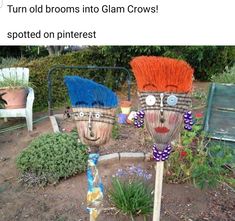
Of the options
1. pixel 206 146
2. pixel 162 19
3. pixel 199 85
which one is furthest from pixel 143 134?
pixel 199 85

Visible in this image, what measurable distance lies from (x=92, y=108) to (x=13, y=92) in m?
3.37

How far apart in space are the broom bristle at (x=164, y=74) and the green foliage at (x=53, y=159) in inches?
64.9

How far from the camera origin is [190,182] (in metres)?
3.21

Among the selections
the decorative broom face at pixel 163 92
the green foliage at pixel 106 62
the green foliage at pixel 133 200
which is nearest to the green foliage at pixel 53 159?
the green foliage at pixel 133 200

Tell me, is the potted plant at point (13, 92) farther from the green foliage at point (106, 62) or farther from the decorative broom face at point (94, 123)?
the decorative broom face at point (94, 123)

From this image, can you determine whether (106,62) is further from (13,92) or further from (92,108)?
(92,108)

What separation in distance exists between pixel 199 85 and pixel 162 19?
538 cm

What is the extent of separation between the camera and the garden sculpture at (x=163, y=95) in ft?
5.97

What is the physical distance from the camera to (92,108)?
1940mm

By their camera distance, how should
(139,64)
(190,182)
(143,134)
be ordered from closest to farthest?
1. (139,64)
2. (190,182)
3. (143,134)

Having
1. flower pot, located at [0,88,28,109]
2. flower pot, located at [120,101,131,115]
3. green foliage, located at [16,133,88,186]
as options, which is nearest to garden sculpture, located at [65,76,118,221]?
green foliage, located at [16,133,88,186]

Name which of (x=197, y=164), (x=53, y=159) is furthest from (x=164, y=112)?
(x=53, y=159)

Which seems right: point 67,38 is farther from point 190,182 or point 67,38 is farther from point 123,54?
point 123,54

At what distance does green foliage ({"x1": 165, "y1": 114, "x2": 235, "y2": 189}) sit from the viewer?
2912 millimetres
